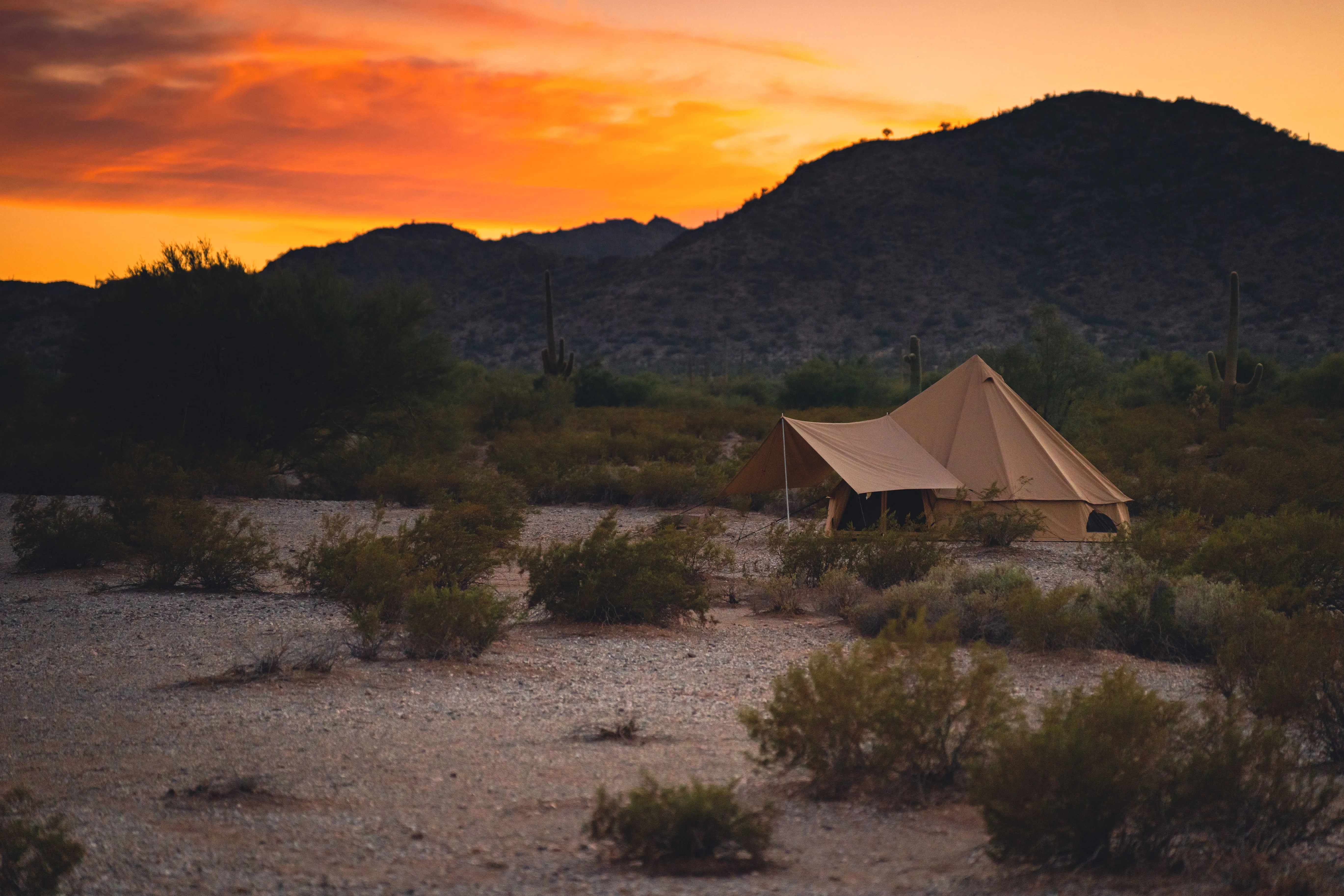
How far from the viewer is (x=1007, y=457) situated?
15.8 m

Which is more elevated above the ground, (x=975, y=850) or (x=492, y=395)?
(x=492, y=395)

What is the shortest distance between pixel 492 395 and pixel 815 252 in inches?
1731

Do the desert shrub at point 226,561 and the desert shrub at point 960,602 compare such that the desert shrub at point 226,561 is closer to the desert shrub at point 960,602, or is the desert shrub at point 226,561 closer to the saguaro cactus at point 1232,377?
the desert shrub at point 960,602

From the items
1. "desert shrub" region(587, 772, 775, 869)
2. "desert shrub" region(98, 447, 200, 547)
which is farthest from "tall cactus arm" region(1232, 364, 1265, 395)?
"desert shrub" region(587, 772, 775, 869)

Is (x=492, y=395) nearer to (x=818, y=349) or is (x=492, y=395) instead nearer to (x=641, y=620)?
(x=641, y=620)

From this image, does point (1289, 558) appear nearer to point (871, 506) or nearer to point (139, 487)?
point (871, 506)

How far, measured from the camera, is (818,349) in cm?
6819

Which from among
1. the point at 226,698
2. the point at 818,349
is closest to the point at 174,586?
the point at 226,698

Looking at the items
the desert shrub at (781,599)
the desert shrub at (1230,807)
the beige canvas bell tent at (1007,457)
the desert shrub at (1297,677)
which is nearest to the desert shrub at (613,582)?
the desert shrub at (781,599)

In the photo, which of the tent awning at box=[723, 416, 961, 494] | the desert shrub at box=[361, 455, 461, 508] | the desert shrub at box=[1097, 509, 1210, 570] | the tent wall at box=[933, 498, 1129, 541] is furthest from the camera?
the desert shrub at box=[361, 455, 461, 508]

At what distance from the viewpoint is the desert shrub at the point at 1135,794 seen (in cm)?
441

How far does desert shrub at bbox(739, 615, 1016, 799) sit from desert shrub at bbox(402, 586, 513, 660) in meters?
3.52

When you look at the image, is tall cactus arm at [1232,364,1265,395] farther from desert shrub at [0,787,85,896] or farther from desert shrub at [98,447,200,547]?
desert shrub at [0,787,85,896]

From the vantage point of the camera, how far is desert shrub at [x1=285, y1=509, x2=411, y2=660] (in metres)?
8.66
